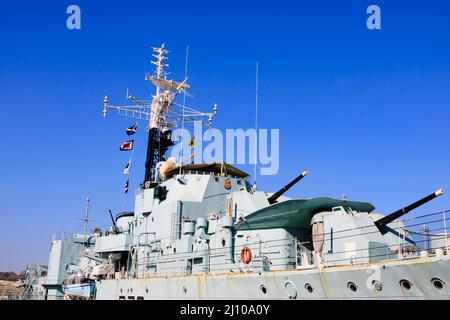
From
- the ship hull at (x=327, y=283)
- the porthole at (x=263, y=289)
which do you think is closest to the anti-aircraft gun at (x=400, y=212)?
the ship hull at (x=327, y=283)

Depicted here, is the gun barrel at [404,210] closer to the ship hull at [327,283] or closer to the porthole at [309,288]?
the ship hull at [327,283]

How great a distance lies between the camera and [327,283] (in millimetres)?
10664

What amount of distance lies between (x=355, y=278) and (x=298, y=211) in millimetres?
3715

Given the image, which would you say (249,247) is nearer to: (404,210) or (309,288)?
(309,288)

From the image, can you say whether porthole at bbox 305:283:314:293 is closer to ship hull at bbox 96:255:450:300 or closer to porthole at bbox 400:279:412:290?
ship hull at bbox 96:255:450:300

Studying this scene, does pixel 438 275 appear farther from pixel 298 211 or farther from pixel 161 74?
pixel 161 74

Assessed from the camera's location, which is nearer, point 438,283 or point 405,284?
point 438,283

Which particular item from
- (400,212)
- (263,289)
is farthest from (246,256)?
(400,212)

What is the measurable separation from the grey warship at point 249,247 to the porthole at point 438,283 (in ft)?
0.08

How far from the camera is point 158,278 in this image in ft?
54.0

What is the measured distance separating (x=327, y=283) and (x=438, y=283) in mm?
2575

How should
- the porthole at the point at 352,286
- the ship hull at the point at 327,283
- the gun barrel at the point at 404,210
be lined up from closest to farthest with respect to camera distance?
1. the ship hull at the point at 327,283
2. the porthole at the point at 352,286
3. the gun barrel at the point at 404,210

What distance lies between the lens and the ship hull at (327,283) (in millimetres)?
8891
